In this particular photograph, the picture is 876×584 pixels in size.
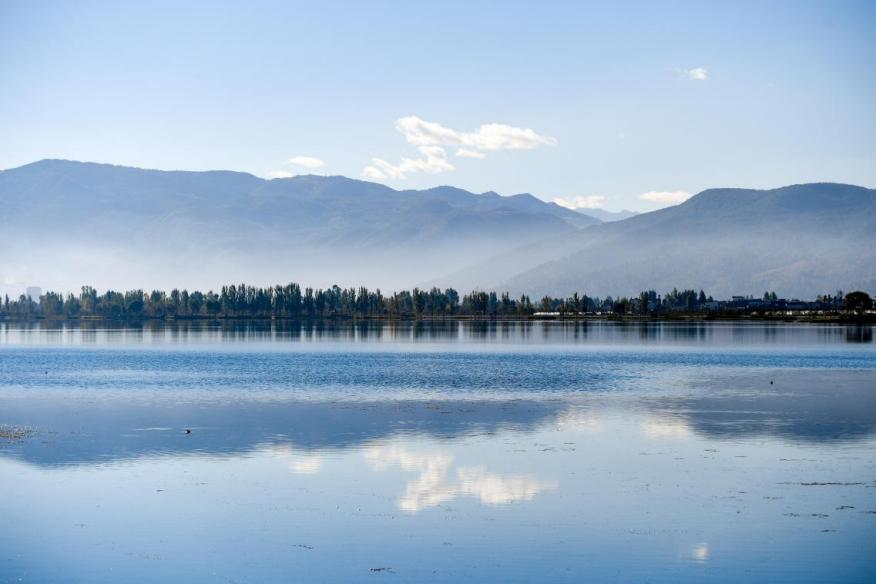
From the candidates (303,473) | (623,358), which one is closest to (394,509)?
(303,473)

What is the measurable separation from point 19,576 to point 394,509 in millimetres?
10274

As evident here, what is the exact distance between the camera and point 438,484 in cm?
3241

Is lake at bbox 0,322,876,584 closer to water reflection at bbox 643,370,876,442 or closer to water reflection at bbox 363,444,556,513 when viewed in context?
water reflection at bbox 363,444,556,513

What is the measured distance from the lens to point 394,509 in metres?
28.9

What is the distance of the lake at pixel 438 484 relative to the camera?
23875 mm

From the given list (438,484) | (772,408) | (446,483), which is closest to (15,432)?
(438,484)

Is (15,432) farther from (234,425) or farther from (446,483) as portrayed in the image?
(446,483)

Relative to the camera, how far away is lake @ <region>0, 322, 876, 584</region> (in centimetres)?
2388

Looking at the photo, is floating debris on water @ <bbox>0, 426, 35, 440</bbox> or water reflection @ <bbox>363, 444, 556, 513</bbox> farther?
floating debris on water @ <bbox>0, 426, 35, 440</bbox>

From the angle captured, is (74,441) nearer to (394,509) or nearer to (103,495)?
(103,495)

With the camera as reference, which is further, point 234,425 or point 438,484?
point 234,425

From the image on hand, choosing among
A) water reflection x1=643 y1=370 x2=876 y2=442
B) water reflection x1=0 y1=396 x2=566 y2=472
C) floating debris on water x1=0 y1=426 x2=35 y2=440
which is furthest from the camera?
water reflection x1=643 y1=370 x2=876 y2=442

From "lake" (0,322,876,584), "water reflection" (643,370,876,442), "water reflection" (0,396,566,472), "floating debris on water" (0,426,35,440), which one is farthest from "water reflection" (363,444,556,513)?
"floating debris on water" (0,426,35,440)

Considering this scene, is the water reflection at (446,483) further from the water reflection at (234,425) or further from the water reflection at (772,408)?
the water reflection at (772,408)
